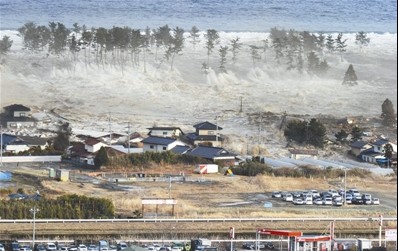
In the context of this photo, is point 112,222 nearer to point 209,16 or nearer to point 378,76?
point 378,76

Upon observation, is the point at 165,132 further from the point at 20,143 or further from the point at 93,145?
the point at 20,143

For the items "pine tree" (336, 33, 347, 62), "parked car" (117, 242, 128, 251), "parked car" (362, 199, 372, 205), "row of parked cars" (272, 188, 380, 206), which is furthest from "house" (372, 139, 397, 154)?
"parked car" (117, 242, 128, 251)

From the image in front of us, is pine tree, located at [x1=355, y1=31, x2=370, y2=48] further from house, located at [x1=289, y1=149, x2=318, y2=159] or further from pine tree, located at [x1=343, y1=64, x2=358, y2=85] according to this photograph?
house, located at [x1=289, y1=149, x2=318, y2=159]

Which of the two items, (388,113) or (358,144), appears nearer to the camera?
(358,144)

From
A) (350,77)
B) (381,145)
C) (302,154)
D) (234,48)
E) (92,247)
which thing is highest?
(234,48)

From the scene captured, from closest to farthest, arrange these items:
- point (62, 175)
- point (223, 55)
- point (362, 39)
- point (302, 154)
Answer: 1. point (62, 175)
2. point (302, 154)
3. point (223, 55)
4. point (362, 39)

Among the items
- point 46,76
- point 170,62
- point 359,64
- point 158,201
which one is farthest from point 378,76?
point 158,201

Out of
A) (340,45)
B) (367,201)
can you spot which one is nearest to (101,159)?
(367,201)
